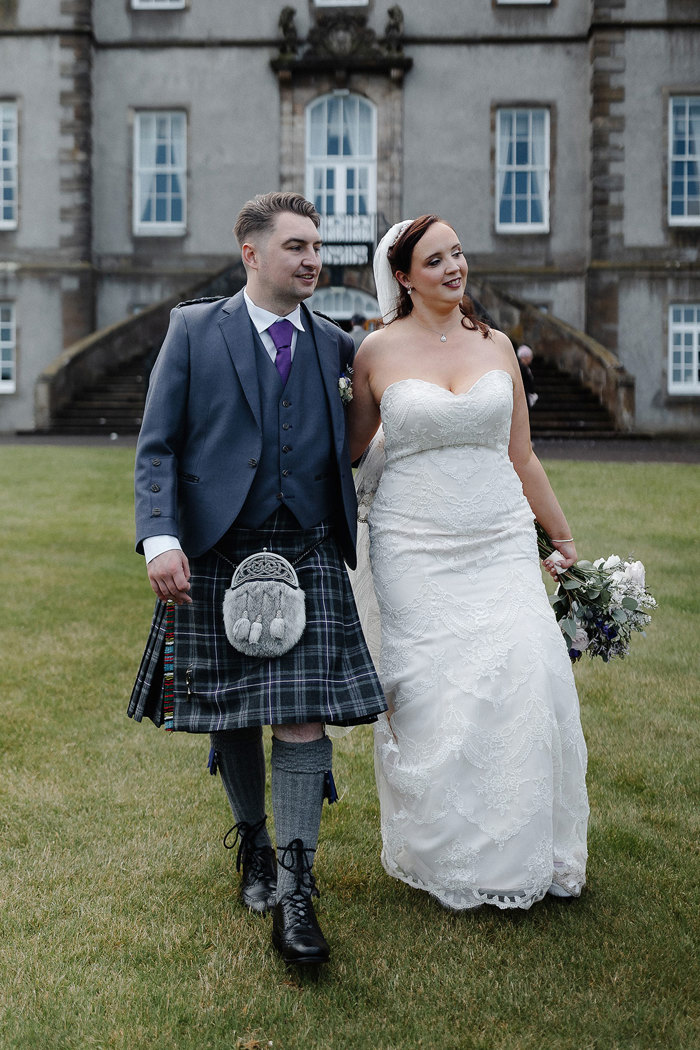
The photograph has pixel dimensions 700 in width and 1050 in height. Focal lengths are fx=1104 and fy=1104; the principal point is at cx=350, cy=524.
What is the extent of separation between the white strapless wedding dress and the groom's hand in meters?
0.78

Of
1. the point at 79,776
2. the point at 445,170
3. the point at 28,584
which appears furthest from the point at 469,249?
the point at 79,776

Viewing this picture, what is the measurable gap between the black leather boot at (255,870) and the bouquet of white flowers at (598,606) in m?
1.29

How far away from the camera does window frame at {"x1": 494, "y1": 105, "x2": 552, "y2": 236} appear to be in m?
25.1

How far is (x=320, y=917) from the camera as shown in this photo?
3434mm

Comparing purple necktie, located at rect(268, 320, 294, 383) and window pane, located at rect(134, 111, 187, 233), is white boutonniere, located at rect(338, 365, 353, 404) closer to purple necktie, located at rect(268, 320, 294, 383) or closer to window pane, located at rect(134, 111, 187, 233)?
purple necktie, located at rect(268, 320, 294, 383)

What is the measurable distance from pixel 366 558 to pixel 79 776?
1.66m

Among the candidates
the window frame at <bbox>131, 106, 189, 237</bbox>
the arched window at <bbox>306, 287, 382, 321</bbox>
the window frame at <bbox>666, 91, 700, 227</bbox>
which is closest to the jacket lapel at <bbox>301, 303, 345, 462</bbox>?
the arched window at <bbox>306, 287, 382, 321</bbox>

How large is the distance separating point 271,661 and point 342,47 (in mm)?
24188

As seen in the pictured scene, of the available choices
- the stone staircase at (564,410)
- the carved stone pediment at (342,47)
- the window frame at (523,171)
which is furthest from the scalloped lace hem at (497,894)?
the carved stone pediment at (342,47)

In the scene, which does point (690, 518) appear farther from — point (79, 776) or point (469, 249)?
point (469, 249)

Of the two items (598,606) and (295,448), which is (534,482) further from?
(295,448)

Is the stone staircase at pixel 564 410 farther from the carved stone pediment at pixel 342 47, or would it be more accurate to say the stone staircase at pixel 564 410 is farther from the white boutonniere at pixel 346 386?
the white boutonniere at pixel 346 386

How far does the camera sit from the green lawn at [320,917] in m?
2.81

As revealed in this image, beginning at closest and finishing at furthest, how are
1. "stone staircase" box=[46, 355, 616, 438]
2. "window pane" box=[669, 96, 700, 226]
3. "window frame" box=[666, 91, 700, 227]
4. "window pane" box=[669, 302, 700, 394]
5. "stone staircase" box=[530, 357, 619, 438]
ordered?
"stone staircase" box=[530, 357, 619, 438] < "stone staircase" box=[46, 355, 616, 438] < "window frame" box=[666, 91, 700, 227] < "window pane" box=[669, 96, 700, 226] < "window pane" box=[669, 302, 700, 394]
